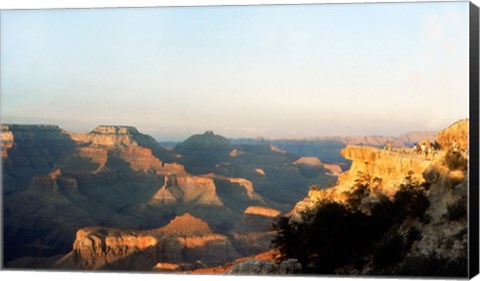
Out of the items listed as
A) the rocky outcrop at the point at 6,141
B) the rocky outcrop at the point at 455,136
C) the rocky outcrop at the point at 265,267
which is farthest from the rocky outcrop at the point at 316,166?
the rocky outcrop at the point at 6,141

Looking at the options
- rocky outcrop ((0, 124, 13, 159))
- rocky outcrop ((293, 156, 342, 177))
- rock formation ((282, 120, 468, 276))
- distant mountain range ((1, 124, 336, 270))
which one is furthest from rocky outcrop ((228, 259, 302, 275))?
rocky outcrop ((0, 124, 13, 159))

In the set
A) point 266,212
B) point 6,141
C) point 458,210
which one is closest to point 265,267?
point 266,212

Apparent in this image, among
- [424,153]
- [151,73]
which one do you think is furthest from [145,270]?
[424,153]

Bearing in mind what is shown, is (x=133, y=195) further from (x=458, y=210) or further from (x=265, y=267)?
(x=458, y=210)

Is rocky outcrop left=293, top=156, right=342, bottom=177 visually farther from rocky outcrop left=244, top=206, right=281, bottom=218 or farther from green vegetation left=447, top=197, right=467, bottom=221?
green vegetation left=447, top=197, right=467, bottom=221

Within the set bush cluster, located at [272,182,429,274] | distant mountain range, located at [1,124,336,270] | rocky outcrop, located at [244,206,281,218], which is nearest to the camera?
bush cluster, located at [272,182,429,274]

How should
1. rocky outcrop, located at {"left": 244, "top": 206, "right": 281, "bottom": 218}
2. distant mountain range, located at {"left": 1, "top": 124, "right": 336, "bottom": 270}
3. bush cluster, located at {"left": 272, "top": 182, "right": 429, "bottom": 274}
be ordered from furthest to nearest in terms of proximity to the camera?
distant mountain range, located at {"left": 1, "top": 124, "right": 336, "bottom": 270}, rocky outcrop, located at {"left": 244, "top": 206, "right": 281, "bottom": 218}, bush cluster, located at {"left": 272, "top": 182, "right": 429, "bottom": 274}

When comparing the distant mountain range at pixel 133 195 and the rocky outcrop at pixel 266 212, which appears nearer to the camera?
the rocky outcrop at pixel 266 212

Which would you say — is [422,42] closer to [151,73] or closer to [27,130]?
[151,73]

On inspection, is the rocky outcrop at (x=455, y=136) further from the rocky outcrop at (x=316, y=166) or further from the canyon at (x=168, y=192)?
→ the rocky outcrop at (x=316, y=166)

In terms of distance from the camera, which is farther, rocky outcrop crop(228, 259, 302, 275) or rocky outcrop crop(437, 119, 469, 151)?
rocky outcrop crop(228, 259, 302, 275)

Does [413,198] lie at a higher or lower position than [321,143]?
lower

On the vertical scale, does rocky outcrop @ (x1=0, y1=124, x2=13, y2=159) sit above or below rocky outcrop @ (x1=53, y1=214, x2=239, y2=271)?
above
